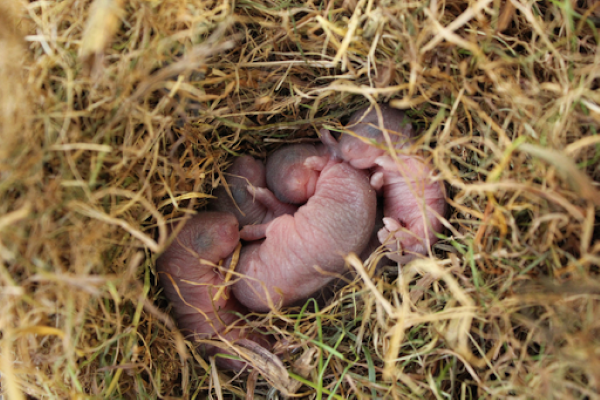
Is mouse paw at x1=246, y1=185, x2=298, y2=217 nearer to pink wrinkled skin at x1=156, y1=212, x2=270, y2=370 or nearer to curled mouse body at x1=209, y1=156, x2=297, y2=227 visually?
curled mouse body at x1=209, y1=156, x2=297, y2=227

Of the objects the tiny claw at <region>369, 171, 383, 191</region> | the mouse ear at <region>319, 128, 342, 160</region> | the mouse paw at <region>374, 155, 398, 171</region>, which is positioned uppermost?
the mouse ear at <region>319, 128, 342, 160</region>

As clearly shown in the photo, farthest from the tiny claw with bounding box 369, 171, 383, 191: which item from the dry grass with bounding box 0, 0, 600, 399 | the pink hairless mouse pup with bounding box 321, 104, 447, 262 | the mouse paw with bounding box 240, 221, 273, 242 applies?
the mouse paw with bounding box 240, 221, 273, 242

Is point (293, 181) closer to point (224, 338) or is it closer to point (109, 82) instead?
point (224, 338)

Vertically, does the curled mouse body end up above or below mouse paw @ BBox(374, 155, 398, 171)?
below

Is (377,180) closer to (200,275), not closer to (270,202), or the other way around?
(270,202)

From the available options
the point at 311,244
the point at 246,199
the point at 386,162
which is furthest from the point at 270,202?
the point at 386,162

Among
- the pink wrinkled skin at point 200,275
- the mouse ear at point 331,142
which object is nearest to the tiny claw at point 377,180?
the mouse ear at point 331,142
